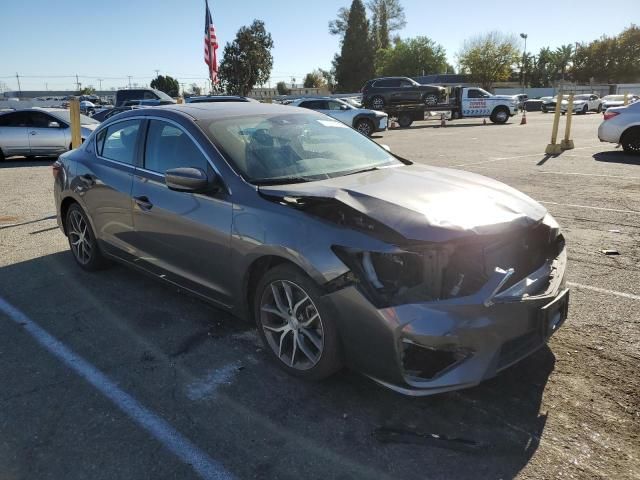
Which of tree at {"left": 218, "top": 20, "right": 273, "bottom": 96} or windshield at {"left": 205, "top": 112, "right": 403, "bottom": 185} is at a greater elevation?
tree at {"left": 218, "top": 20, "right": 273, "bottom": 96}

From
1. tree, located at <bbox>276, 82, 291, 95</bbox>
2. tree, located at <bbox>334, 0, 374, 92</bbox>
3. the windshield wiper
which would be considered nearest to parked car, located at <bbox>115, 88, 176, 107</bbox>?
the windshield wiper

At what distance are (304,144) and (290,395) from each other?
6.28 ft

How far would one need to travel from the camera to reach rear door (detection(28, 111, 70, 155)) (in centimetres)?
1488

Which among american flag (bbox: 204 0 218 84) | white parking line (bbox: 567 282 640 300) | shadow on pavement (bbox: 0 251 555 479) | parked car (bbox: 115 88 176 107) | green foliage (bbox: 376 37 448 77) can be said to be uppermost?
green foliage (bbox: 376 37 448 77)

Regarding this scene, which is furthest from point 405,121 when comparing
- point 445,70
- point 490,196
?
point 445,70

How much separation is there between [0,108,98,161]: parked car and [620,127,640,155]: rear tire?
46.1ft

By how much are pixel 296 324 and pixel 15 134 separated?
14762 millimetres

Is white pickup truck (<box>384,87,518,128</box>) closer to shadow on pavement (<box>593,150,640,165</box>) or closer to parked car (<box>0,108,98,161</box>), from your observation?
shadow on pavement (<box>593,150,640,165</box>)

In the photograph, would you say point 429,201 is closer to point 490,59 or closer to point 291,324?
point 291,324

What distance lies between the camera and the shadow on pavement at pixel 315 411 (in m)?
2.54

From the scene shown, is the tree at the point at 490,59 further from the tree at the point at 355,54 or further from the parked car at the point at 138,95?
the parked car at the point at 138,95

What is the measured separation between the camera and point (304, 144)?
13.4 feet

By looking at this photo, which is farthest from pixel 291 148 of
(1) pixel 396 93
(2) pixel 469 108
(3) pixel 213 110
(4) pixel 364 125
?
(2) pixel 469 108

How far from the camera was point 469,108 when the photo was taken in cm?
3162
